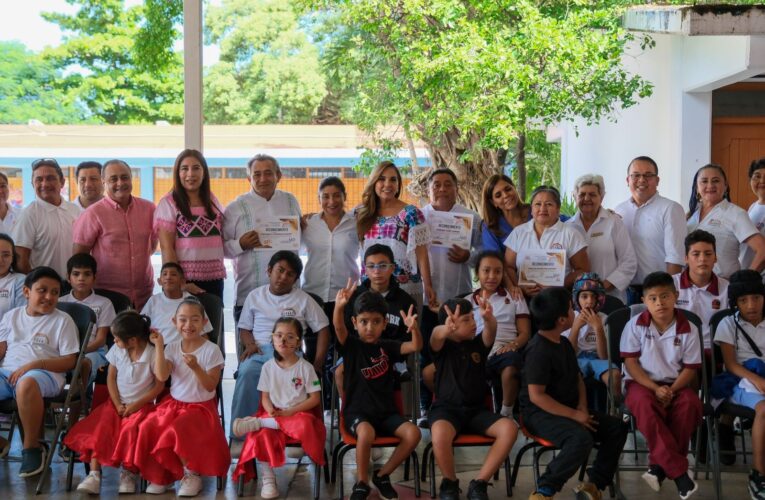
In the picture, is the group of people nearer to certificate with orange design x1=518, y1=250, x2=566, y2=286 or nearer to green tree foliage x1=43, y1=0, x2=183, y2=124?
certificate with orange design x1=518, y1=250, x2=566, y2=286

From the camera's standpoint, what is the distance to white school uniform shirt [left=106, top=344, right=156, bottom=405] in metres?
4.84

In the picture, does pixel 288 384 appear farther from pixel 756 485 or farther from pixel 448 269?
pixel 756 485

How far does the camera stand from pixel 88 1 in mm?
9266

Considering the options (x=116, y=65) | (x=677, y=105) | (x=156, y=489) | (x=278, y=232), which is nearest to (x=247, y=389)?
(x=156, y=489)

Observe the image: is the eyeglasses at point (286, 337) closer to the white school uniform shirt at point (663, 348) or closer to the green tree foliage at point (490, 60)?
the white school uniform shirt at point (663, 348)

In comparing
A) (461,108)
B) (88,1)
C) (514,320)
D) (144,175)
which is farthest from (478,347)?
(88,1)

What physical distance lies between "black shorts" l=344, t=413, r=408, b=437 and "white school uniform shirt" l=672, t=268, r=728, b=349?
188cm

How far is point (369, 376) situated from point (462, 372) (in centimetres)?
51

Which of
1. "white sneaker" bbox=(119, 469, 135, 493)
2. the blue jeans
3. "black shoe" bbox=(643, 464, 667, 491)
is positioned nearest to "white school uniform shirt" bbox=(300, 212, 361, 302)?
the blue jeans

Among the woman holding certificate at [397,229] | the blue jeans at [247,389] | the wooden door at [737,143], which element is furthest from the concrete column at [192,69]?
the wooden door at [737,143]

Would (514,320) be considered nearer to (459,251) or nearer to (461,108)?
(459,251)

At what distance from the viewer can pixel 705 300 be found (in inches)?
206

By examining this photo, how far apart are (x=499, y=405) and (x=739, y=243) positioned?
1.93 meters

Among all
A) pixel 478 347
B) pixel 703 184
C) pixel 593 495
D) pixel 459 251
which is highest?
pixel 703 184
